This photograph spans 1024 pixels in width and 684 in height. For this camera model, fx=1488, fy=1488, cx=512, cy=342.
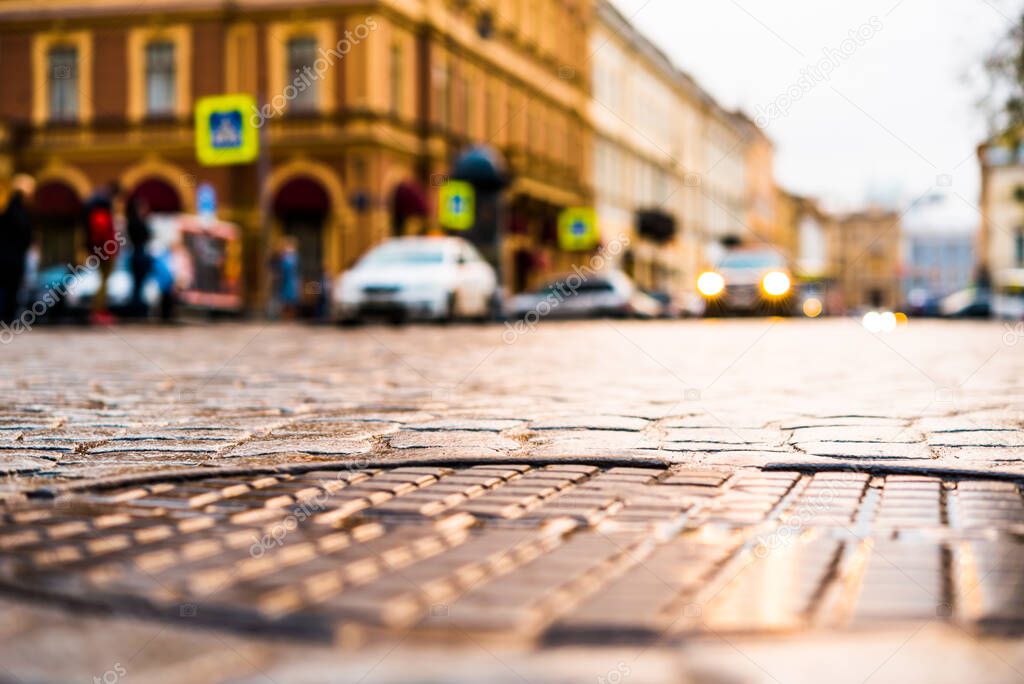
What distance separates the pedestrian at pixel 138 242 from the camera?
22172 millimetres

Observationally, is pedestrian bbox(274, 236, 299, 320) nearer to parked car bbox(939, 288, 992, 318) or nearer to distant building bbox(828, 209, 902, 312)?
parked car bbox(939, 288, 992, 318)

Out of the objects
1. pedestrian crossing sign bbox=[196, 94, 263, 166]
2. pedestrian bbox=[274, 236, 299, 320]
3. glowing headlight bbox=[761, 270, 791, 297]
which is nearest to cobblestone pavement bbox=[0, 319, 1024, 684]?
pedestrian crossing sign bbox=[196, 94, 263, 166]

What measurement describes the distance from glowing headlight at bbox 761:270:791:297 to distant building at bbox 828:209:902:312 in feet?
403

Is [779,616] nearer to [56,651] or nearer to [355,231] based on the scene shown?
[56,651]

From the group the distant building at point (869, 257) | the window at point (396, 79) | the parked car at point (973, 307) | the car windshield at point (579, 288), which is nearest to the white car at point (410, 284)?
the car windshield at point (579, 288)

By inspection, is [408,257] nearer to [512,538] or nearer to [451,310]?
[451,310]

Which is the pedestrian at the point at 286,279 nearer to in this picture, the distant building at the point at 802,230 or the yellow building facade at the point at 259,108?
the yellow building facade at the point at 259,108

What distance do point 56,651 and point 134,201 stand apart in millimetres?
20770

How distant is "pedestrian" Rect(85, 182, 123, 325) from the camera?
69.5ft

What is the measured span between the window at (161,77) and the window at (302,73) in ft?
10.5

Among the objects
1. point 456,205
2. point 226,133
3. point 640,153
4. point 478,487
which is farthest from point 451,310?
point 640,153

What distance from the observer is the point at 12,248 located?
60.7ft

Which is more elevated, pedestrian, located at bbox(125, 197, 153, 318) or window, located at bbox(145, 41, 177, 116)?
window, located at bbox(145, 41, 177, 116)

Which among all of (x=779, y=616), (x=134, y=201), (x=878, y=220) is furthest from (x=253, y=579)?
(x=878, y=220)
